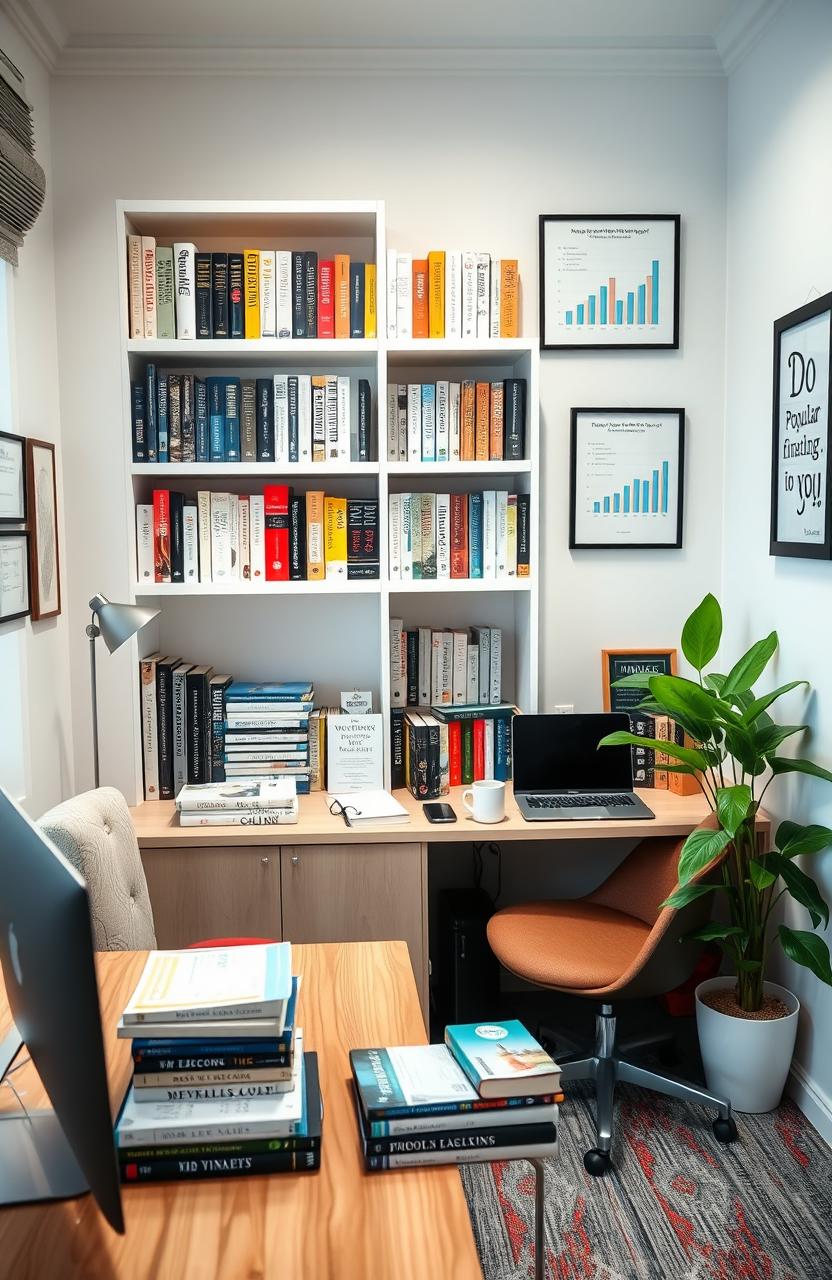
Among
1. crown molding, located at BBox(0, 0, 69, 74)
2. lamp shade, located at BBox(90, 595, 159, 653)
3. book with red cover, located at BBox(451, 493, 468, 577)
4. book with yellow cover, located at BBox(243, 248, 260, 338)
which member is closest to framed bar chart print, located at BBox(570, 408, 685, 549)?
book with red cover, located at BBox(451, 493, 468, 577)

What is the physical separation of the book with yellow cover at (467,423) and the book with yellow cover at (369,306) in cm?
31

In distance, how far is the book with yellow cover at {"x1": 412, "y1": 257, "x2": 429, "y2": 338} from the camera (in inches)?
113

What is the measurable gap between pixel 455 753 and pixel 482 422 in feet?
3.25

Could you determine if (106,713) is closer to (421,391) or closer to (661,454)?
(421,391)

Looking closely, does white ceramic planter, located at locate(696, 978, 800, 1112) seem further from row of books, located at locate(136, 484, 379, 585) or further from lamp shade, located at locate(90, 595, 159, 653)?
lamp shade, located at locate(90, 595, 159, 653)

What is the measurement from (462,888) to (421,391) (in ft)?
5.15

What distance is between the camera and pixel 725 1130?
96.8 inches

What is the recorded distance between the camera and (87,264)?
2961 millimetres

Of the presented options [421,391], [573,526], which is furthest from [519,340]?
[573,526]

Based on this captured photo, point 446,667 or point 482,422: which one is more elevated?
point 482,422

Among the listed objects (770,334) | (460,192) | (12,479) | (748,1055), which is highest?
(460,192)

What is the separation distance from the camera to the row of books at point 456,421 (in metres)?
2.92

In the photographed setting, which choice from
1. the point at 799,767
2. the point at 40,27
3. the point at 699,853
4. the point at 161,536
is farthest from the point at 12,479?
the point at 799,767

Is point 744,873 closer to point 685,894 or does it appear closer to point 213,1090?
point 685,894
